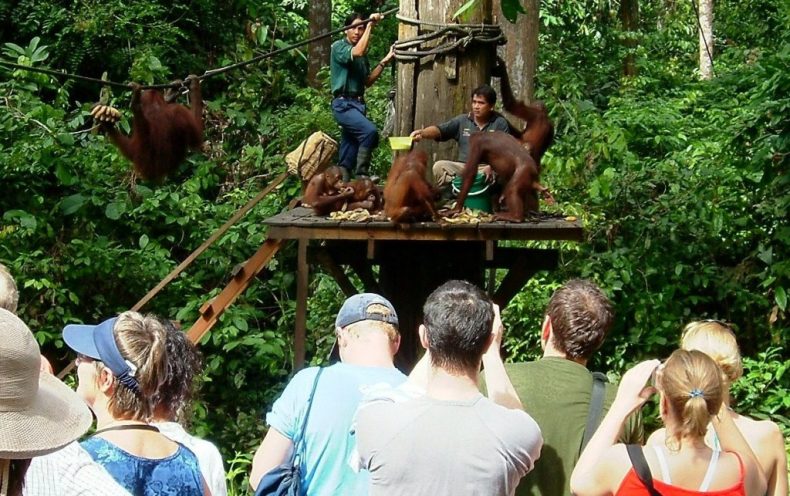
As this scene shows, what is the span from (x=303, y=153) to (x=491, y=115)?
1.73 meters

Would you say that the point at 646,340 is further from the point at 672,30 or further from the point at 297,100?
the point at 672,30

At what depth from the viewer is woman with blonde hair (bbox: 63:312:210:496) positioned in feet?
8.39

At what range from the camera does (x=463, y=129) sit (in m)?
6.40

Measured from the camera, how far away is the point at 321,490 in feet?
10.9

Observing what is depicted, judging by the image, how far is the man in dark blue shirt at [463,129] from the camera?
6324mm

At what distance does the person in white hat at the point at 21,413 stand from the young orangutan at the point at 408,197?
12.7ft

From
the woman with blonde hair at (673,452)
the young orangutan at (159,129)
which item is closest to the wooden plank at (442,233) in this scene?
the young orangutan at (159,129)

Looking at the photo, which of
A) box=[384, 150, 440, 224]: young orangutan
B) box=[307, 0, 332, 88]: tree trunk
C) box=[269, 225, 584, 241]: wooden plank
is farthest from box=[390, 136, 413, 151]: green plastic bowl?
box=[307, 0, 332, 88]: tree trunk

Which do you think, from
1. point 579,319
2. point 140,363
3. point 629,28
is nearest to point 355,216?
point 579,319

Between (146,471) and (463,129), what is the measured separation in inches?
163

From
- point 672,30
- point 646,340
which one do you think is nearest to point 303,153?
point 646,340

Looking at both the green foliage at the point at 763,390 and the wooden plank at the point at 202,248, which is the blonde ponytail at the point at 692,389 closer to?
the wooden plank at the point at 202,248

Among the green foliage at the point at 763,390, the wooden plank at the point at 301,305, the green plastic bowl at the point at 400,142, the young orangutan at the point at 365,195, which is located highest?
the green plastic bowl at the point at 400,142

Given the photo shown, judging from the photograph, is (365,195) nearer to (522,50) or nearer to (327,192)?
(327,192)
